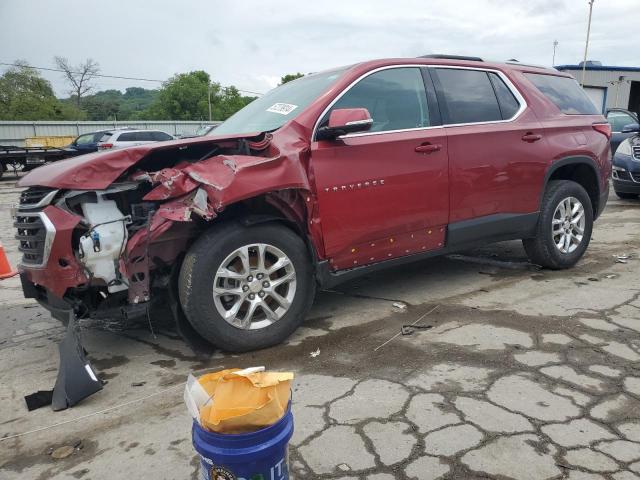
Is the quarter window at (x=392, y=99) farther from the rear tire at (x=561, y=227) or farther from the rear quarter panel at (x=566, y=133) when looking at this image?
the rear tire at (x=561, y=227)

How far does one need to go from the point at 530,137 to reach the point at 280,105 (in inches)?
85.8

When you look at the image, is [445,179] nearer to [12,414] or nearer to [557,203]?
[557,203]

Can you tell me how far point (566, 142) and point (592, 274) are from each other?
125 cm

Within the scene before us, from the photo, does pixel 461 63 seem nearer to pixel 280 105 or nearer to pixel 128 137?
pixel 280 105

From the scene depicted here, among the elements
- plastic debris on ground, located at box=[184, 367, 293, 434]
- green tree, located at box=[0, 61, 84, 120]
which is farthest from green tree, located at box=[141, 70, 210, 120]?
plastic debris on ground, located at box=[184, 367, 293, 434]

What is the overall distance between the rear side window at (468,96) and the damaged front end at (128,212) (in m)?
1.55

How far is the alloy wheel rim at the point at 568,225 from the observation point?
488 centimetres

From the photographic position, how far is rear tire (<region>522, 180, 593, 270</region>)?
4773mm

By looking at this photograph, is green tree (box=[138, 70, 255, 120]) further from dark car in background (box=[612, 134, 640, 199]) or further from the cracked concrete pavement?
the cracked concrete pavement

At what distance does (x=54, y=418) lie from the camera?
2691 millimetres

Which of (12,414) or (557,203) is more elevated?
(557,203)

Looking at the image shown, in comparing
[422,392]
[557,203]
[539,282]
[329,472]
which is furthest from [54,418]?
[557,203]

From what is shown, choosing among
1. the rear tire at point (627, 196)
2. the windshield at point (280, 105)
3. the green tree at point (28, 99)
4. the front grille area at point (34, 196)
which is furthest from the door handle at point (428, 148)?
the green tree at point (28, 99)

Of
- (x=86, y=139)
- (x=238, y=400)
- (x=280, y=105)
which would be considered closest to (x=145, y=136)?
(x=86, y=139)
